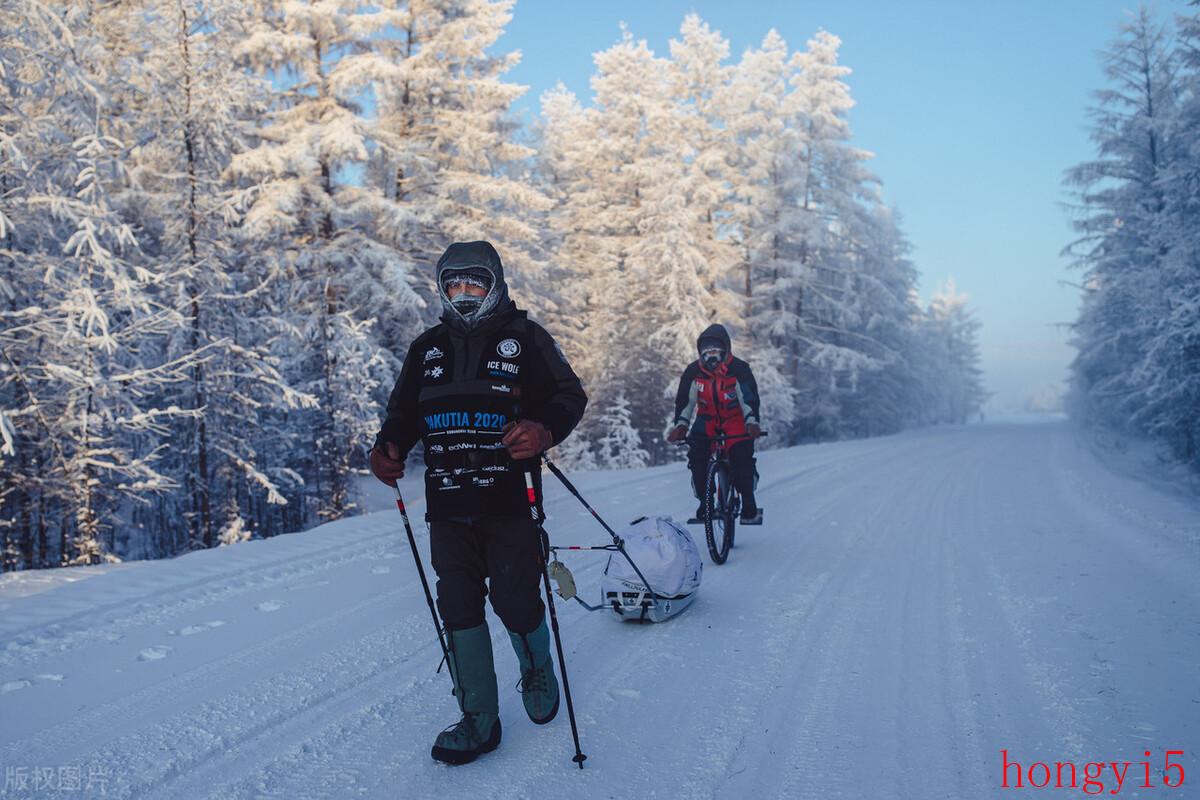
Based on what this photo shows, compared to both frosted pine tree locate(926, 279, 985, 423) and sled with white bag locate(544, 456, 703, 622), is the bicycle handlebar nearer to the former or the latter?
sled with white bag locate(544, 456, 703, 622)

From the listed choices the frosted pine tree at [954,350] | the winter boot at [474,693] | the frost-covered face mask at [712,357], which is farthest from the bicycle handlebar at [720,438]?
the frosted pine tree at [954,350]

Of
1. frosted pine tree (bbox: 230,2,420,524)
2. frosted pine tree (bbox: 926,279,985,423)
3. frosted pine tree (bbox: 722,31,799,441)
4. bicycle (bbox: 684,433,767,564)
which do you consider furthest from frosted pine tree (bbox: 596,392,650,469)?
frosted pine tree (bbox: 926,279,985,423)

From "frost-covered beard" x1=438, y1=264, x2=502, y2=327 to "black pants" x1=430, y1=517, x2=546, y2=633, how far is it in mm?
963

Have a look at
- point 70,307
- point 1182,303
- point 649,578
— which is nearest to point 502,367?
point 649,578

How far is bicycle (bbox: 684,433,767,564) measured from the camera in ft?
23.0

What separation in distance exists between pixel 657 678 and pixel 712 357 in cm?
408

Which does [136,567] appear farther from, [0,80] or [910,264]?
[910,264]

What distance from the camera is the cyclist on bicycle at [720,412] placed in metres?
7.45

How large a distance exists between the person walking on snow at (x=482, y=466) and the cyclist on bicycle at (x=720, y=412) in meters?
4.10

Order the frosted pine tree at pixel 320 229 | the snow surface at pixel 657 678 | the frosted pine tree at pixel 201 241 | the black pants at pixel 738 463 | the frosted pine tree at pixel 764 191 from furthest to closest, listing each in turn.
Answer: the frosted pine tree at pixel 764 191, the frosted pine tree at pixel 320 229, the frosted pine tree at pixel 201 241, the black pants at pixel 738 463, the snow surface at pixel 657 678

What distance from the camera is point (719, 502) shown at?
7.24 meters

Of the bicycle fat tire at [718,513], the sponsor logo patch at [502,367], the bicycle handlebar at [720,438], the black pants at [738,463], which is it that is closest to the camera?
the sponsor logo patch at [502,367]

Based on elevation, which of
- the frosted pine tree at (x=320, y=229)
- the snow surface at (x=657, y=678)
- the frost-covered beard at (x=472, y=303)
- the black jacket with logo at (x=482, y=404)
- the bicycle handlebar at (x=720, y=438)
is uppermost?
the frosted pine tree at (x=320, y=229)

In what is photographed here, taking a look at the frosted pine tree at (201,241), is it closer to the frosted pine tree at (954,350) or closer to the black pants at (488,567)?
the black pants at (488,567)
